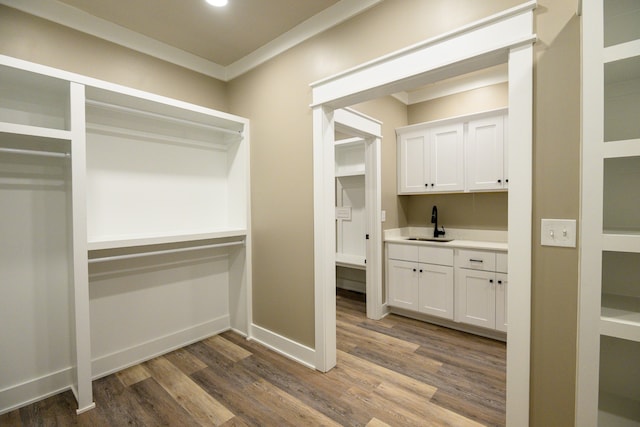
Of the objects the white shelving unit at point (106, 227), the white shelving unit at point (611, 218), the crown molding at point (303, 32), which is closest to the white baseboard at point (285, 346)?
the white shelving unit at point (106, 227)

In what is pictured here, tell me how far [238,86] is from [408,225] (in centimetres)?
269

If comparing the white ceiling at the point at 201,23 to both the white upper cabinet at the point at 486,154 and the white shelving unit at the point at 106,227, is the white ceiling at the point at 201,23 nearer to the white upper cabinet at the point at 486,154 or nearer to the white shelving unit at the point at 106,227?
the white shelving unit at the point at 106,227

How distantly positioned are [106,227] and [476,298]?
3359 mm

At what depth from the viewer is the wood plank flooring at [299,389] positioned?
1769 millimetres

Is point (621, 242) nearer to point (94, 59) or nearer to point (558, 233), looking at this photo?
point (558, 233)

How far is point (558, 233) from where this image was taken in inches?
51.6

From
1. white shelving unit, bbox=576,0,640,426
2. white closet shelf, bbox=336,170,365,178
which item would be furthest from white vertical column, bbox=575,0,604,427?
white closet shelf, bbox=336,170,365,178

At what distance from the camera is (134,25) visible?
2.26m

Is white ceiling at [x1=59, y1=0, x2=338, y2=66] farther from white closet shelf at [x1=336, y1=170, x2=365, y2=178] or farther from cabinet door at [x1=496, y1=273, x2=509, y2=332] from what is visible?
cabinet door at [x1=496, y1=273, x2=509, y2=332]

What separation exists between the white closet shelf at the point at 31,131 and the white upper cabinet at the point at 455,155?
10.6 ft

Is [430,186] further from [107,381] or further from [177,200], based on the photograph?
[107,381]

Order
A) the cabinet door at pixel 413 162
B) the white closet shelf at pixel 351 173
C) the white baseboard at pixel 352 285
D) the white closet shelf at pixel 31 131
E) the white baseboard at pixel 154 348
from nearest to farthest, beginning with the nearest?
the white closet shelf at pixel 31 131 → the white baseboard at pixel 154 348 → the cabinet door at pixel 413 162 → the white closet shelf at pixel 351 173 → the white baseboard at pixel 352 285

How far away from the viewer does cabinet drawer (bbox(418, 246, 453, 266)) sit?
2.99m

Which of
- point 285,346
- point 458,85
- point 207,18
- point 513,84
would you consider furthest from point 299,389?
point 458,85
